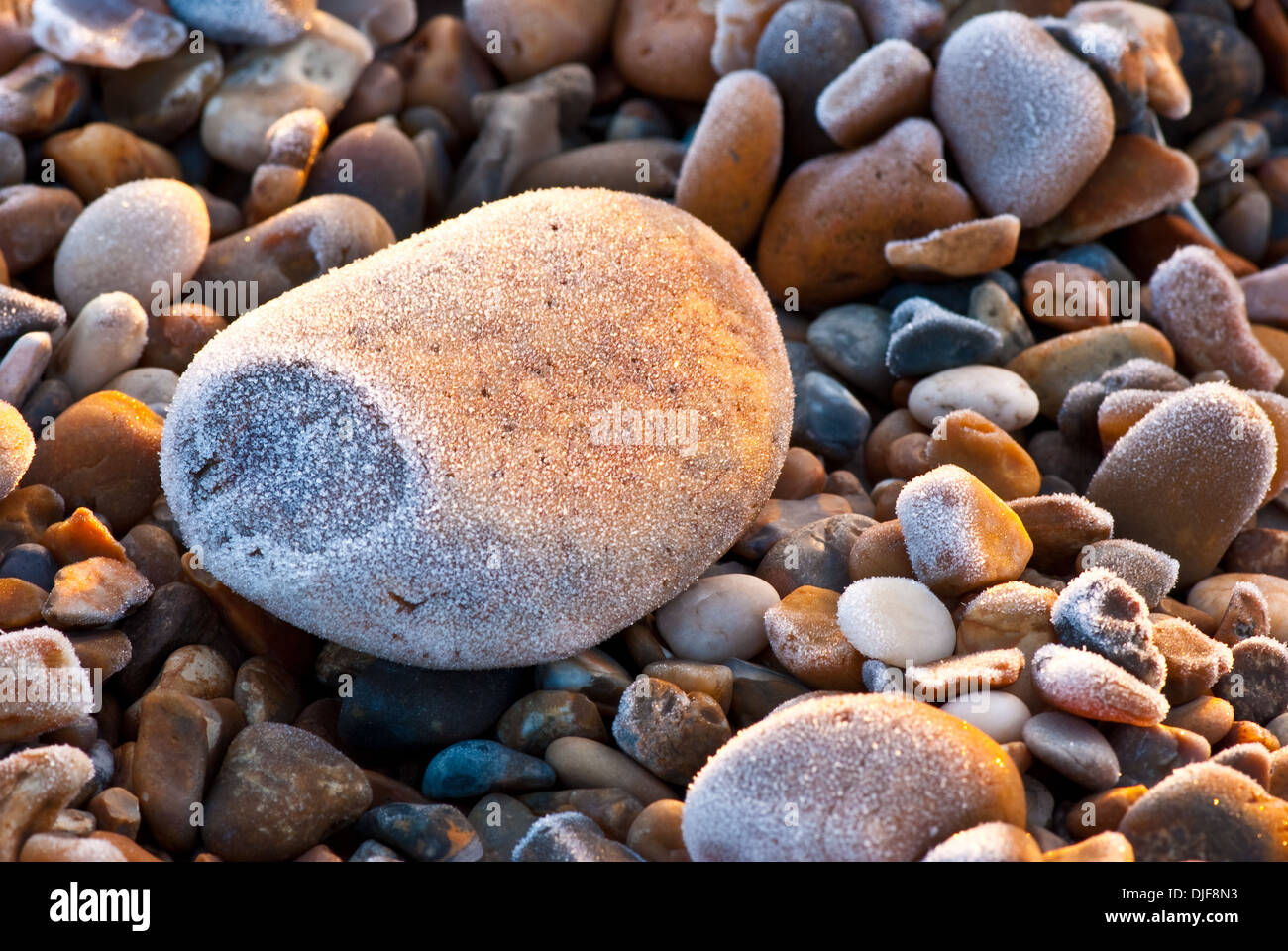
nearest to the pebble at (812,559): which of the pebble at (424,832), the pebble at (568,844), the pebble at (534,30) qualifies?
the pebble at (568,844)

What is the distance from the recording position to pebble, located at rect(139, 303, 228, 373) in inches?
115

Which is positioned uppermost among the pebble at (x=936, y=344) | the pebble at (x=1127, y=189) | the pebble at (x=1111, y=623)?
the pebble at (x=1127, y=189)

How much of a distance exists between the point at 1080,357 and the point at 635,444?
145 cm

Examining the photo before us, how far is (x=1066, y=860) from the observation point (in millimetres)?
1773

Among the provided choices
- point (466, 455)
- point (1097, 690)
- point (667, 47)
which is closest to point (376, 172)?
point (667, 47)

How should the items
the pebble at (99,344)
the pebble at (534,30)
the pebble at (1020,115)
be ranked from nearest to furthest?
the pebble at (99,344), the pebble at (1020,115), the pebble at (534,30)

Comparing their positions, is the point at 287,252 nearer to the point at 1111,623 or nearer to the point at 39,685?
the point at 39,685

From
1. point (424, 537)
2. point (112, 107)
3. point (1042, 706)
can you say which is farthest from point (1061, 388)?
point (112, 107)

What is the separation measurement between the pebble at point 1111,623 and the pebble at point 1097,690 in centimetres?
3

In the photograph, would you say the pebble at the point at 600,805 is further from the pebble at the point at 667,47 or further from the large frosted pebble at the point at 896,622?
the pebble at the point at 667,47

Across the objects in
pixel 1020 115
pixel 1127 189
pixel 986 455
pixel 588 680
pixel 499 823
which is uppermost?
pixel 1020 115

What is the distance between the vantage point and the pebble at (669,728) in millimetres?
2178

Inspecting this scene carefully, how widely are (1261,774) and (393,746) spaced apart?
63.0 inches

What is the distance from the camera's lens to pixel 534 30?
3.70 m
